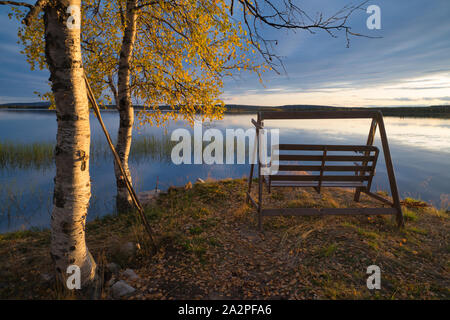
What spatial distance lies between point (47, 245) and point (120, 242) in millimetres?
1868

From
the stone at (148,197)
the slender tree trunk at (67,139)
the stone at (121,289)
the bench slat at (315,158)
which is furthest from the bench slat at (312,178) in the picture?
the stone at (148,197)

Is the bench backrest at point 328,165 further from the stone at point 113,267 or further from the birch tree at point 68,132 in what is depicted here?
the birch tree at point 68,132

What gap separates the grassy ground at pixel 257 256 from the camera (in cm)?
335

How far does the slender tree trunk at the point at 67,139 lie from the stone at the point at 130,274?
0.54m

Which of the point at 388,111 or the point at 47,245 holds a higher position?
the point at 388,111

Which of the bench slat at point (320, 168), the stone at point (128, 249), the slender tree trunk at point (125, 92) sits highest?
the slender tree trunk at point (125, 92)

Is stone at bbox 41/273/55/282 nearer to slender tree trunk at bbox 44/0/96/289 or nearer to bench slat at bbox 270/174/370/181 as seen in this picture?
slender tree trunk at bbox 44/0/96/289

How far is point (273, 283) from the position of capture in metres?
3.52

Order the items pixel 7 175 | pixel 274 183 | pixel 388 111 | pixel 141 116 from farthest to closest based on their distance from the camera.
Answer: pixel 388 111, pixel 7 175, pixel 141 116, pixel 274 183

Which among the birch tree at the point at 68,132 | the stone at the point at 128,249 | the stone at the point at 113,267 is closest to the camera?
→ the birch tree at the point at 68,132
